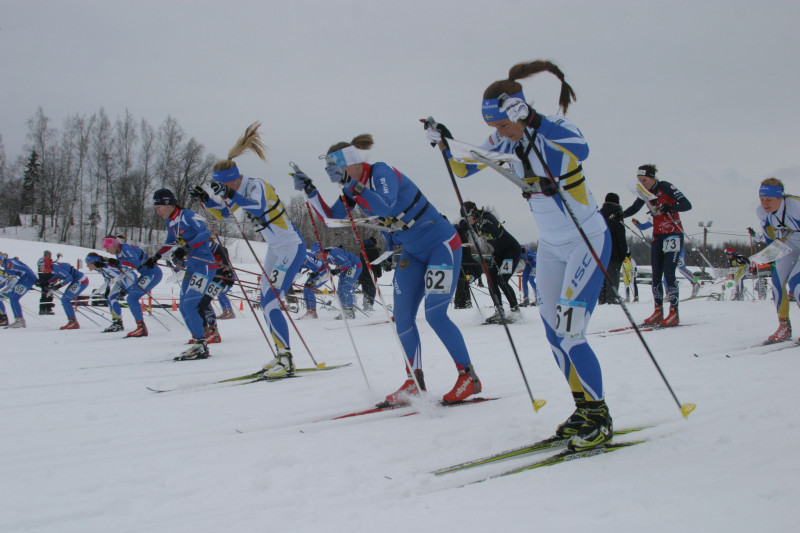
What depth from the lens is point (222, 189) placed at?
19.8ft

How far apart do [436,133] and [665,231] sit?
572 cm

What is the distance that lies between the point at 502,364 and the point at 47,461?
167 inches

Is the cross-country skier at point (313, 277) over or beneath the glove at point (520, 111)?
beneath

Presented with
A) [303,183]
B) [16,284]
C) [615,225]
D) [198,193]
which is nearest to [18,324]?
[16,284]

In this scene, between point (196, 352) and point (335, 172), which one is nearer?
point (335, 172)

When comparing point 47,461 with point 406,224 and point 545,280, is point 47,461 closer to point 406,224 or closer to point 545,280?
point 406,224

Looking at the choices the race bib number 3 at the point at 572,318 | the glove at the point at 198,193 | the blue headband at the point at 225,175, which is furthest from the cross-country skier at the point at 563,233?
the glove at the point at 198,193

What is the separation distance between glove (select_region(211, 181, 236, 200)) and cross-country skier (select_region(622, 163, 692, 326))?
19.2ft

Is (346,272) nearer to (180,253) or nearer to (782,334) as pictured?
(180,253)

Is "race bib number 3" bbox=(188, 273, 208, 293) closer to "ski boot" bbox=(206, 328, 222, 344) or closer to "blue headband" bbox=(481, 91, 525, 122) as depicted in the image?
"ski boot" bbox=(206, 328, 222, 344)

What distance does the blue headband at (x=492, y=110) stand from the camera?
3.19 metres

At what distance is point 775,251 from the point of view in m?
6.14

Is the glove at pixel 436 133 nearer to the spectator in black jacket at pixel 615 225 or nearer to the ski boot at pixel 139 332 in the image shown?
the spectator in black jacket at pixel 615 225

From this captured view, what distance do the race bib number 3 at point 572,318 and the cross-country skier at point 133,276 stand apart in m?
9.17
